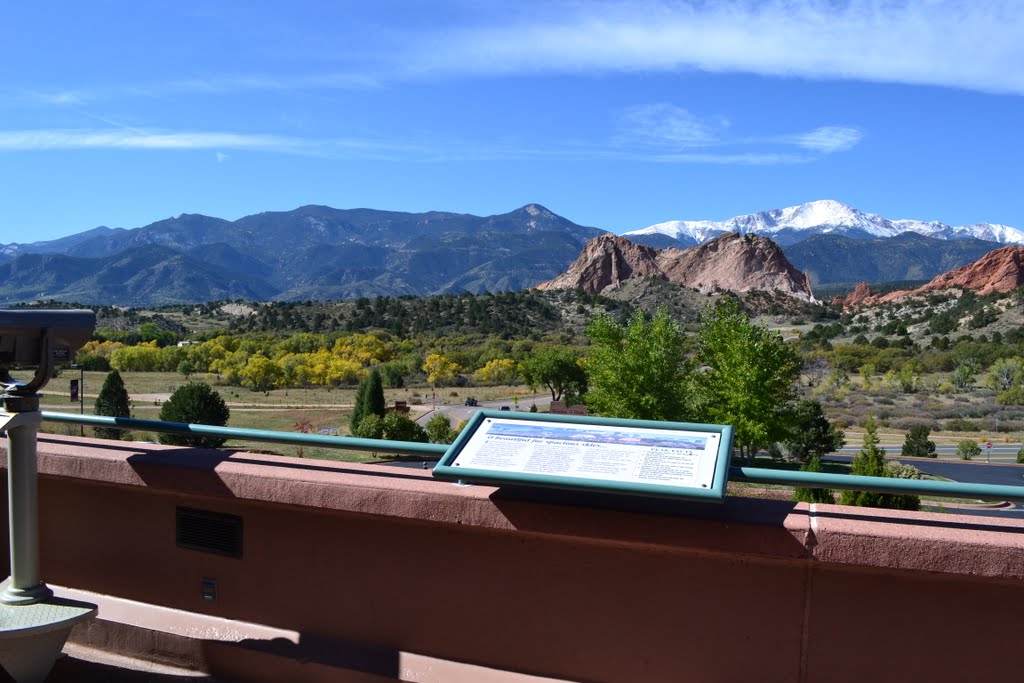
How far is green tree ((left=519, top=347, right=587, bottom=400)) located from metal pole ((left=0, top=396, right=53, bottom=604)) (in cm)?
5773

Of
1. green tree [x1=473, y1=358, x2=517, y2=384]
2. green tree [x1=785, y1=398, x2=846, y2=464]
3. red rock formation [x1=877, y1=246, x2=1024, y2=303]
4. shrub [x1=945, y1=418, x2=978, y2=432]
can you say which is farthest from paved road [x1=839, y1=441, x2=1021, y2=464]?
red rock formation [x1=877, y1=246, x2=1024, y2=303]

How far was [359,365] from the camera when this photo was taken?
78.4m

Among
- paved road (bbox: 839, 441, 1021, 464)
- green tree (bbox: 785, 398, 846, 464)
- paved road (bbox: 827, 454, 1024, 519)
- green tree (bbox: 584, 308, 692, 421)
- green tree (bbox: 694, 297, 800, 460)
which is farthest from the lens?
green tree (bbox: 584, 308, 692, 421)

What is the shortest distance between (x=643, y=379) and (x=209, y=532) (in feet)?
122

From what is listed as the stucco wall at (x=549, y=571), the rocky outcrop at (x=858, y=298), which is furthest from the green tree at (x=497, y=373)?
the rocky outcrop at (x=858, y=298)

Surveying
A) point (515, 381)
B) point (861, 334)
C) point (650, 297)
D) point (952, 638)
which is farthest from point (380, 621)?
point (650, 297)

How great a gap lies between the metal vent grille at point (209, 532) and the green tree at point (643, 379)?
3582 centimetres

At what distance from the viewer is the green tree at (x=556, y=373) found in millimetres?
61469

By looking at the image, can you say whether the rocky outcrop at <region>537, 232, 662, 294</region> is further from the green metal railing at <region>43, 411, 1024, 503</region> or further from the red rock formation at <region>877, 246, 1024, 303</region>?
the green metal railing at <region>43, 411, 1024, 503</region>

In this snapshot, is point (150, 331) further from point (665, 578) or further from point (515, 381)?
point (665, 578)

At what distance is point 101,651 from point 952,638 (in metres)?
3.66

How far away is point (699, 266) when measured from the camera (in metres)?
152

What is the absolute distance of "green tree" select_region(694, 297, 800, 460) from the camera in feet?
123

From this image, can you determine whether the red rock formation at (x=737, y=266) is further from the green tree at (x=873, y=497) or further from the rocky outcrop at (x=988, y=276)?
the green tree at (x=873, y=497)
